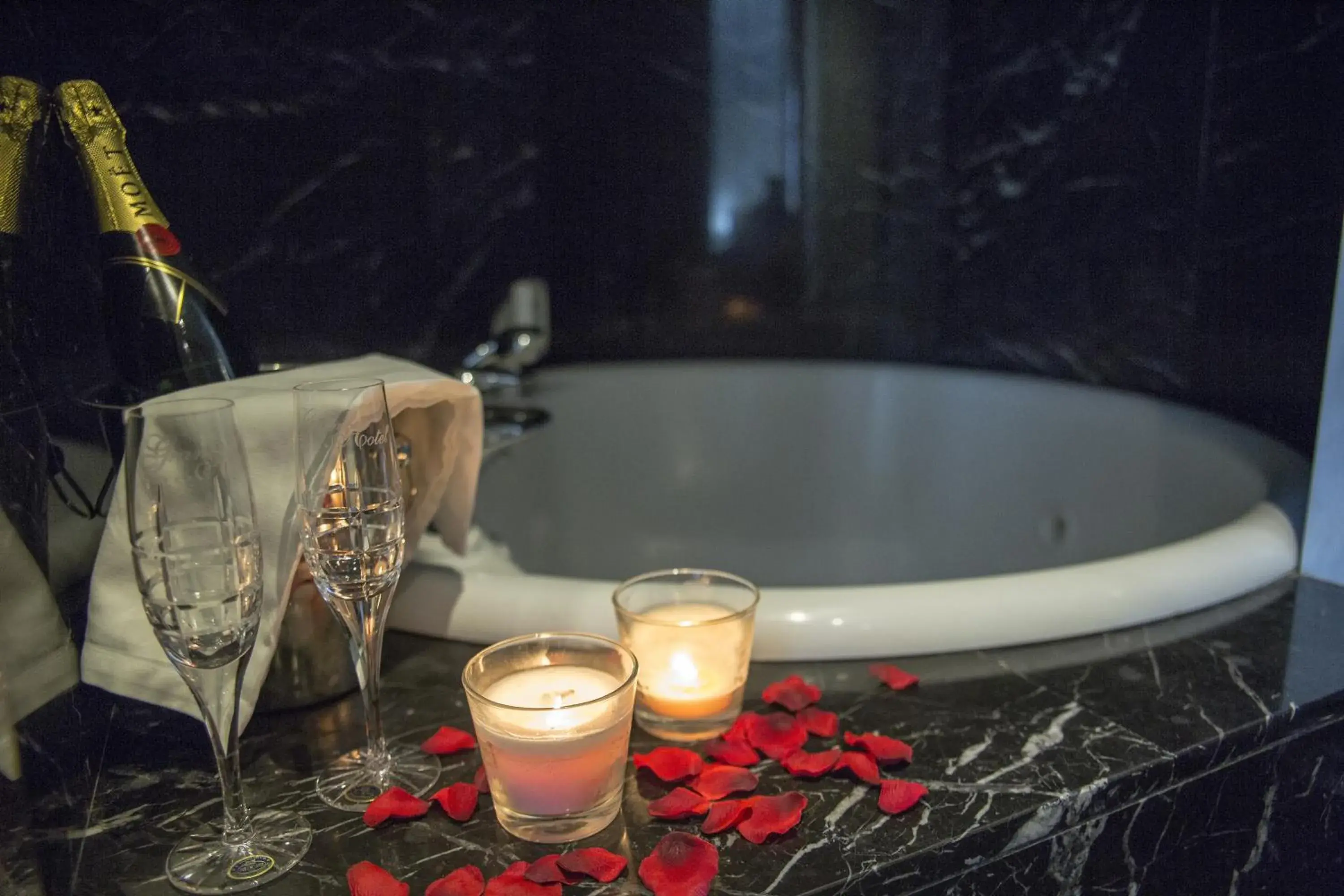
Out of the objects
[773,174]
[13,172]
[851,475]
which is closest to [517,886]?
[13,172]

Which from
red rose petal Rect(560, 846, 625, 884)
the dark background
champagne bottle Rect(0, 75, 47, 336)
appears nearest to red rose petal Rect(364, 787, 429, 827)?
red rose petal Rect(560, 846, 625, 884)

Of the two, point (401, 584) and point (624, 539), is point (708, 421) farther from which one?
point (401, 584)

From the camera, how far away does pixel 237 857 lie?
0.62 metres

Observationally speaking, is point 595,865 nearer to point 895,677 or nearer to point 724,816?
point 724,816

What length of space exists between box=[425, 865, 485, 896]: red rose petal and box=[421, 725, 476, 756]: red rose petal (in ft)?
0.47

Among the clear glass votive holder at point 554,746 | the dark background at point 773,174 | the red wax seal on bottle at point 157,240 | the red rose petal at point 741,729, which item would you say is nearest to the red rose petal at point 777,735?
the red rose petal at point 741,729

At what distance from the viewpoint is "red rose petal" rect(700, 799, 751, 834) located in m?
0.65

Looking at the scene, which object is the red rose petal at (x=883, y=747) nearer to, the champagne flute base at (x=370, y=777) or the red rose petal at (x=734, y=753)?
the red rose petal at (x=734, y=753)

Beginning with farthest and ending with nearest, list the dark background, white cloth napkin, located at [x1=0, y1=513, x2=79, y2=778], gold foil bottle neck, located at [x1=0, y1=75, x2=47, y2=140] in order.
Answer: the dark background → gold foil bottle neck, located at [x1=0, y1=75, x2=47, y2=140] → white cloth napkin, located at [x1=0, y1=513, x2=79, y2=778]

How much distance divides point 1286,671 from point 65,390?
0.91 metres

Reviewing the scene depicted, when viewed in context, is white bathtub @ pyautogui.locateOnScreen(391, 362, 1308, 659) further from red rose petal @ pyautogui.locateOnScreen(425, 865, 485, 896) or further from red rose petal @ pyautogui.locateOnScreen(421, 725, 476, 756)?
red rose petal @ pyautogui.locateOnScreen(425, 865, 485, 896)

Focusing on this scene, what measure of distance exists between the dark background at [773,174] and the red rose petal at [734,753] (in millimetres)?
847

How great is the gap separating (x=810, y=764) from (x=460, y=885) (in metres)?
0.24

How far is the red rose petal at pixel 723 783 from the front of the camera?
26.8 inches
